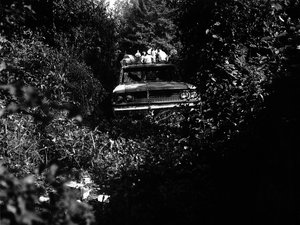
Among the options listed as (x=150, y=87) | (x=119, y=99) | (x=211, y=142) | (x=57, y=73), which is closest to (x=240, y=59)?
(x=211, y=142)

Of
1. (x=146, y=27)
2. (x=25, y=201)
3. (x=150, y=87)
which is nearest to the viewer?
(x=25, y=201)

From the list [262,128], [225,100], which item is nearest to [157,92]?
[225,100]

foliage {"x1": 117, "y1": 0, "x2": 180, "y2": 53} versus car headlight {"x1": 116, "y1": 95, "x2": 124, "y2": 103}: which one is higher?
foliage {"x1": 117, "y1": 0, "x2": 180, "y2": 53}

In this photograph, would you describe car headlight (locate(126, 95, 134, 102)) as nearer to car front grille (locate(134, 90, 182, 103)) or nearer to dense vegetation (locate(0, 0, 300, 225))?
car front grille (locate(134, 90, 182, 103))

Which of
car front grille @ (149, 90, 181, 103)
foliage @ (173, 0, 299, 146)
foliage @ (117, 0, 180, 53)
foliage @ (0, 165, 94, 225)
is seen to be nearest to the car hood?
car front grille @ (149, 90, 181, 103)

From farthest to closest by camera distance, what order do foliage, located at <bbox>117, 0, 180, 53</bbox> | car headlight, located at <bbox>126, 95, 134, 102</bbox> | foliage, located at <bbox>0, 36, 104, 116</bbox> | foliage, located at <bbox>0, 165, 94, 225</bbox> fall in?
1. foliage, located at <bbox>117, 0, 180, 53</bbox>
2. car headlight, located at <bbox>126, 95, 134, 102</bbox>
3. foliage, located at <bbox>0, 36, 104, 116</bbox>
4. foliage, located at <bbox>0, 165, 94, 225</bbox>

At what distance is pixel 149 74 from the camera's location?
33.9 ft

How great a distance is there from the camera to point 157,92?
29.4 ft

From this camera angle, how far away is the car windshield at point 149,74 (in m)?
10.3

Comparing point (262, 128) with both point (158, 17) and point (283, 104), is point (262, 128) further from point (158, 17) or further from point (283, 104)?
point (158, 17)

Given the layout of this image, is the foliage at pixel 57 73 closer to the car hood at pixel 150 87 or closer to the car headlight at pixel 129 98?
the car hood at pixel 150 87

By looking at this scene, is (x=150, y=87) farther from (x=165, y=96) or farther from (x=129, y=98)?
(x=129, y=98)

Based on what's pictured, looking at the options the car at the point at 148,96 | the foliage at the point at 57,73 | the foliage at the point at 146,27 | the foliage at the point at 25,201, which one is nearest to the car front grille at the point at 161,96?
the car at the point at 148,96

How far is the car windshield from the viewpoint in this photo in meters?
10.3
